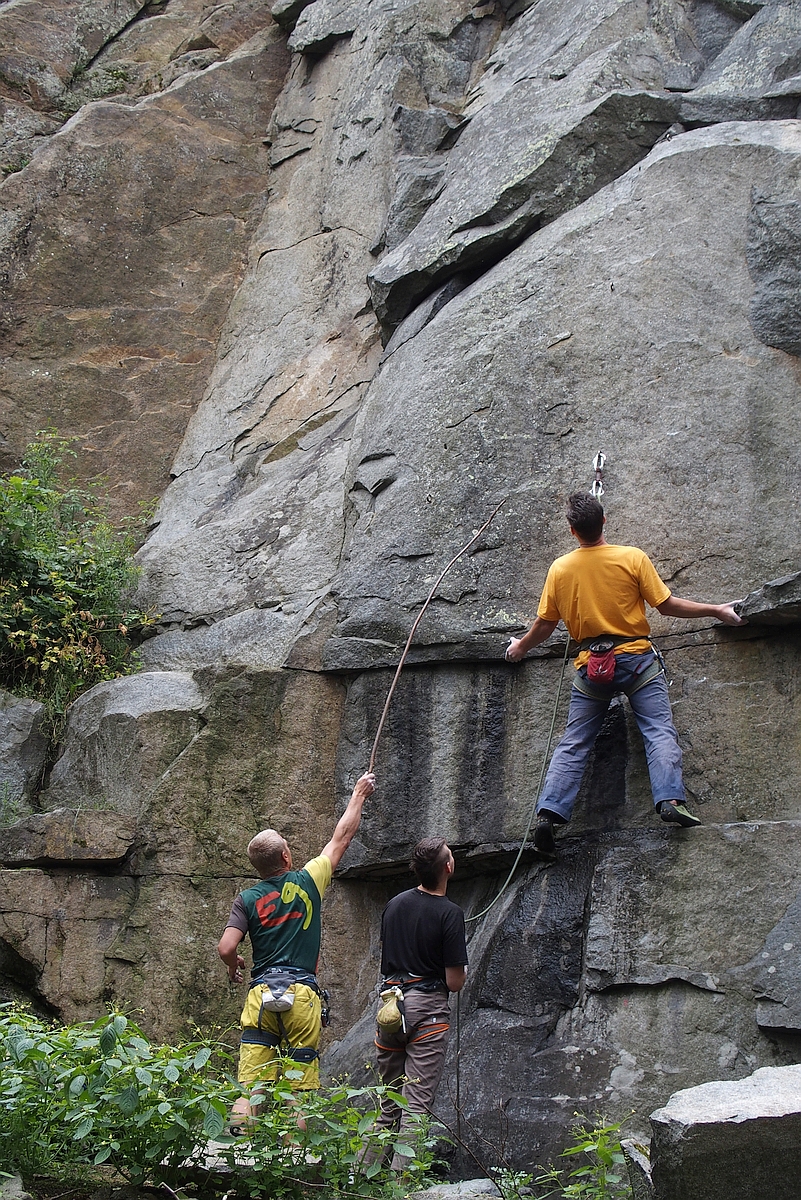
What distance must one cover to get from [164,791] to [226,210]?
6.68 meters

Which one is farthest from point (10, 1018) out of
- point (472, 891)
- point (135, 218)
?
point (135, 218)

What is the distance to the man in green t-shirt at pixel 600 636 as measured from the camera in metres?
5.86

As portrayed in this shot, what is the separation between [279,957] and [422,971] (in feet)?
2.03

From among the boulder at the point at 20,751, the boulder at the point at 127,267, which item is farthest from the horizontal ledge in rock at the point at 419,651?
the boulder at the point at 127,267

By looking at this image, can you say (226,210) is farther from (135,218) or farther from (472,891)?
(472,891)

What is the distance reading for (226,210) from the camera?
11562 millimetres

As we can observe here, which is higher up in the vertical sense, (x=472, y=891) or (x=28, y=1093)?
(x=472, y=891)

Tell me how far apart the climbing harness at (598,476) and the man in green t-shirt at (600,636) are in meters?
0.73

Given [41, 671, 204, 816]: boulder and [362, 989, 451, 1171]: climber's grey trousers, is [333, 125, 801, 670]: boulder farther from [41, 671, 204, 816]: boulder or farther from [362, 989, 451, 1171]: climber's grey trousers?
[362, 989, 451, 1171]: climber's grey trousers

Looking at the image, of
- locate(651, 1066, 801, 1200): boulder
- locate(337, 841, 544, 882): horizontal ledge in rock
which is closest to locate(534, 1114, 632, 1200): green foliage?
locate(651, 1066, 801, 1200): boulder

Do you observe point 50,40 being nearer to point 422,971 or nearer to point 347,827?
point 347,827

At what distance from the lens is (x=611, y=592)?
5957mm

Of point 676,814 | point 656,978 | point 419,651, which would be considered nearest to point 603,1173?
point 656,978

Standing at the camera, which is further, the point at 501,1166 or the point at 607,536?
the point at 607,536
